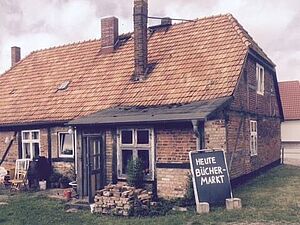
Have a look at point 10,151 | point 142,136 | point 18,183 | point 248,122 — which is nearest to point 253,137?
point 248,122

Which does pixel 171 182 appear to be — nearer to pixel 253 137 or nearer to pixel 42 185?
pixel 253 137

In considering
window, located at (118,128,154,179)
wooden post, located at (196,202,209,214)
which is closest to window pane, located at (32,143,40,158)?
window, located at (118,128,154,179)

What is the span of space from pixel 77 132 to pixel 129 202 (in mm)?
4015

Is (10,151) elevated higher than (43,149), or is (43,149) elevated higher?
(43,149)

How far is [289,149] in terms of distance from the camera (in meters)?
33.9

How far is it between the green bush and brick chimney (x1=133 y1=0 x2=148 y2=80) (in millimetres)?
4452

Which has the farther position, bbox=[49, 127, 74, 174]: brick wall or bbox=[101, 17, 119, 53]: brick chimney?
bbox=[101, 17, 119, 53]: brick chimney

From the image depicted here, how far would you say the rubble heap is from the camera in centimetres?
989

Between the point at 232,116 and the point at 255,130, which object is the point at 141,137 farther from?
the point at 255,130

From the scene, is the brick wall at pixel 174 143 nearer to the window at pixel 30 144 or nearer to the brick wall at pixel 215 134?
the brick wall at pixel 215 134

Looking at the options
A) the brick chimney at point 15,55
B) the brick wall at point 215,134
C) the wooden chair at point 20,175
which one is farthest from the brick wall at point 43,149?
the brick chimney at point 15,55

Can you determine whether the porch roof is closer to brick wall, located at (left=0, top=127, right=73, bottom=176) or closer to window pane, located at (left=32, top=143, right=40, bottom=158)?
brick wall, located at (left=0, top=127, right=73, bottom=176)

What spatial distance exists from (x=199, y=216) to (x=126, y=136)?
422cm

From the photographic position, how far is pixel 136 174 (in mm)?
11594
